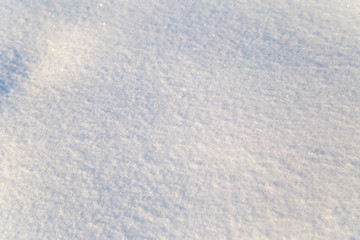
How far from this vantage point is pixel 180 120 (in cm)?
234

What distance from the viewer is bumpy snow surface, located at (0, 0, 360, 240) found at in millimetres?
2064

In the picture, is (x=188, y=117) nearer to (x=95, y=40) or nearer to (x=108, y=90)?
(x=108, y=90)

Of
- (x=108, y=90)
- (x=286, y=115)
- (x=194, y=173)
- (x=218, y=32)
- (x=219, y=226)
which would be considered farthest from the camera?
(x=218, y=32)

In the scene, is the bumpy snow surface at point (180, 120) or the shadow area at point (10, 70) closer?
the bumpy snow surface at point (180, 120)

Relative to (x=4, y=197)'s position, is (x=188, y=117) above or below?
above

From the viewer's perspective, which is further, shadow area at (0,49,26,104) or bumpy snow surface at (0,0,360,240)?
shadow area at (0,49,26,104)

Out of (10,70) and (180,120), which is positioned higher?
(180,120)

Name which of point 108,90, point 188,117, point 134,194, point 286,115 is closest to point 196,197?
point 134,194

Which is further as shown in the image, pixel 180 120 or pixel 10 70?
pixel 10 70

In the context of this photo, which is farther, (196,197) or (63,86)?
(63,86)

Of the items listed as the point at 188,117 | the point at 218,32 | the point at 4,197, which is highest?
the point at 218,32

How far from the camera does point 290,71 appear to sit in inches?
96.1

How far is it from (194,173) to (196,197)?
201 mm

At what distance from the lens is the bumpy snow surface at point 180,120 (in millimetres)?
2064
